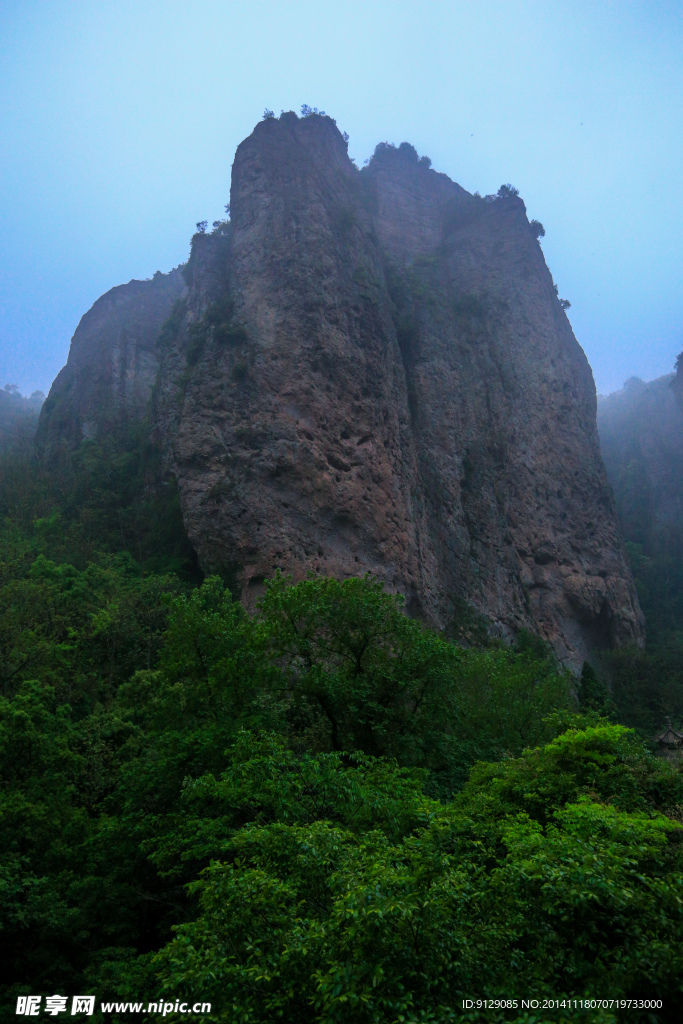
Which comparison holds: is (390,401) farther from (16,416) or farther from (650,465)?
(16,416)

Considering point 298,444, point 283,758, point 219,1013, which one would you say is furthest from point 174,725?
point 298,444

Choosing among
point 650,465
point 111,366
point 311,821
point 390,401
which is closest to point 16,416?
point 111,366

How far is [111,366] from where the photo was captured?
44844mm

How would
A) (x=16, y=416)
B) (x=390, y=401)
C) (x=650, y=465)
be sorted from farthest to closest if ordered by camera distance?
(x=16, y=416), (x=650, y=465), (x=390, y=401)

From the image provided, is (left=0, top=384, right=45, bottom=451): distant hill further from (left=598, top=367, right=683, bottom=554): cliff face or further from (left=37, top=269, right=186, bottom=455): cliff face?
(left=598, top=367, right=683, bottom=554): cliff face

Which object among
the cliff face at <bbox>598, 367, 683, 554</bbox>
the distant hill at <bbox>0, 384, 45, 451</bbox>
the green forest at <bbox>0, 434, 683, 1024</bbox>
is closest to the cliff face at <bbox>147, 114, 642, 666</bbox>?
the green forest at <bbox>0, 434, 683, 1024</bbox>

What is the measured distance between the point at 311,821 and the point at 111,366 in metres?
42.8

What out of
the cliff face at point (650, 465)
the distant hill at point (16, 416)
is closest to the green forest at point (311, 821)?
the distant hill at point (16, 416)

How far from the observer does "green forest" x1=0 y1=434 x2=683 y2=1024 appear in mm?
4535

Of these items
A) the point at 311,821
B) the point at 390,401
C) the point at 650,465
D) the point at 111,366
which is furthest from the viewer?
the point at 650,465

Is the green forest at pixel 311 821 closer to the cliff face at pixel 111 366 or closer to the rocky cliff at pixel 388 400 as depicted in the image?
the rocky cliff at pixel 388 400

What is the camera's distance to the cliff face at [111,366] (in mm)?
41938

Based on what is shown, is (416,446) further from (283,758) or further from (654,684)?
(283,758)

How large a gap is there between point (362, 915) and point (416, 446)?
28.8 metres
